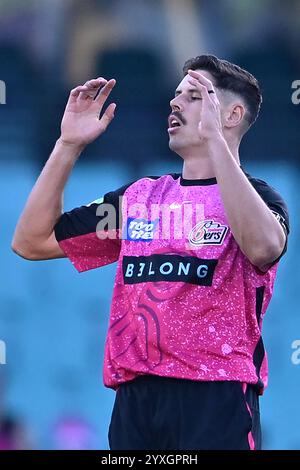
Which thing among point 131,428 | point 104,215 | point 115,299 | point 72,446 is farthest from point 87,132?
point 72,446

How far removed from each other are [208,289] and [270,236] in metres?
0.21

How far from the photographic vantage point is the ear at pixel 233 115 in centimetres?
290

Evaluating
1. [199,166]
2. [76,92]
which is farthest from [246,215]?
[76,92]

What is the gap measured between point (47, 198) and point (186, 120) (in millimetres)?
450

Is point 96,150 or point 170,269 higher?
point 96,150

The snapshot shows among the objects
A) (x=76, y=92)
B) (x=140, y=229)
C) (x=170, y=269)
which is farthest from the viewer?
(x=76, y=92)

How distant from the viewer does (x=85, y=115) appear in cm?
290

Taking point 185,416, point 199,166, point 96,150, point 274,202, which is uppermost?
point 96,150

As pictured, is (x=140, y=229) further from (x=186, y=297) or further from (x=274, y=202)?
(x=274, y=202)

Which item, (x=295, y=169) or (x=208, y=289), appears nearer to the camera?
(x=208, y=289)

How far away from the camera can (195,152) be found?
283cm

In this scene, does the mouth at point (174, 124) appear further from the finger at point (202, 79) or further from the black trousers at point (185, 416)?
the black trousers at point (185, 416)
